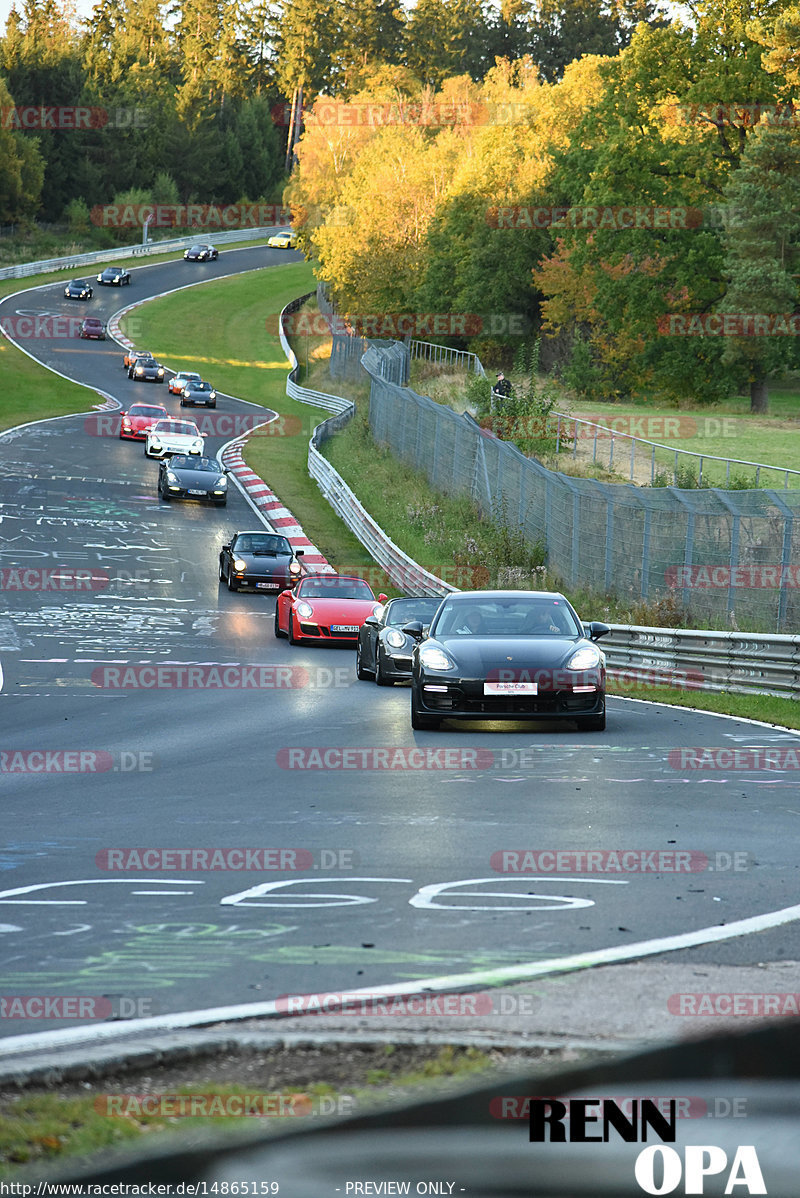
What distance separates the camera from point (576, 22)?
131750 mm

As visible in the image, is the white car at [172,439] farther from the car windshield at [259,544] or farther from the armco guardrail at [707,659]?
A: the armco guardrail at [707,659]

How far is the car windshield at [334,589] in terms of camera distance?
26.0 metres

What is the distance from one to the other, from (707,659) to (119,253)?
103 m

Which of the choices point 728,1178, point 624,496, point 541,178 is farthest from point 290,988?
point 541,178

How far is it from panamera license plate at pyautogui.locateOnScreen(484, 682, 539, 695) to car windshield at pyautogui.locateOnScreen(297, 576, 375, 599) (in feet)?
38.2

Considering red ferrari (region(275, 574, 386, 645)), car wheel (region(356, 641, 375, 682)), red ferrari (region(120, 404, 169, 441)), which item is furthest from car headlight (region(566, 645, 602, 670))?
red ferrari (region(120, 404, 169, 441))

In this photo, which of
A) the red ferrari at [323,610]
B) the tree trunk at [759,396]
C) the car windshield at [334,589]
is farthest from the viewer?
the tree trunk at [759,396]

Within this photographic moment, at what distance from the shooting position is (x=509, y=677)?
14422mm

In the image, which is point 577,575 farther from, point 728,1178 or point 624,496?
point 728,1178

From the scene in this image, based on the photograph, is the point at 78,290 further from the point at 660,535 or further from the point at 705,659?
the point at 705,659

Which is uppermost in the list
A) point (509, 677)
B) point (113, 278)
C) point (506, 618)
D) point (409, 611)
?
point (113, 278)

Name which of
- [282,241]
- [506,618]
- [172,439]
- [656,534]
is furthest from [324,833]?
[282,241]

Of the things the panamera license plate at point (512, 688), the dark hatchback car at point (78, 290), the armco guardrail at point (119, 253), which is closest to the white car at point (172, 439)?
the panamera license plate at point (512, 688)

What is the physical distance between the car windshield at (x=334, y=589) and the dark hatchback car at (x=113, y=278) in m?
82.1
